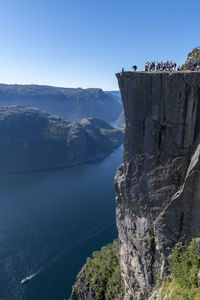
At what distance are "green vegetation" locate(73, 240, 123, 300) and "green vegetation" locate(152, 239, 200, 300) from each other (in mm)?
20056

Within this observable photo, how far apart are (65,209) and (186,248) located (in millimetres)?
87648

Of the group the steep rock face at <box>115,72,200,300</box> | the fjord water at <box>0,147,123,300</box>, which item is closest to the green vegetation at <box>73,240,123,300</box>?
the steep rock face at <box>115,72,200,300</box>

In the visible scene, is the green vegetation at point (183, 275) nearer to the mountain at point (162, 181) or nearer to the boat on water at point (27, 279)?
the mountain at point (162, 181)

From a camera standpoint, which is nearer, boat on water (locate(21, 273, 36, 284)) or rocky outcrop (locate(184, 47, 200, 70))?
rocky outcrop (locate(184, 47, 200, 70))

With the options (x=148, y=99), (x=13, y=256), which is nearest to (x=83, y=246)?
(x=13, y=256)

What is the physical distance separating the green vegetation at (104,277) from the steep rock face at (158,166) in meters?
12.4

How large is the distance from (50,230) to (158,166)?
75875 millimetres

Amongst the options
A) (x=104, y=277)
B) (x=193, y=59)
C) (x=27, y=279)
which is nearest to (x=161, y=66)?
(x=193, y=59)

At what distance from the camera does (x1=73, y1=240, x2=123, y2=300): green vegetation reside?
126 feet

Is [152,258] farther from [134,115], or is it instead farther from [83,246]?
[83,246]

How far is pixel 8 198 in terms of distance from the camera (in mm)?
116625

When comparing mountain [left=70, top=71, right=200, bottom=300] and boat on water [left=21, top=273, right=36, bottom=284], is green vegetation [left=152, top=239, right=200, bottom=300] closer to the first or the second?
mountain [left=70, top=71, right=200, bottom=300]

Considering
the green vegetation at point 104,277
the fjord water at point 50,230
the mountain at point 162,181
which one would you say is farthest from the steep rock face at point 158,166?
the fjord water at point 50,230

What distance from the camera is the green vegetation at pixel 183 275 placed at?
56.9ft
